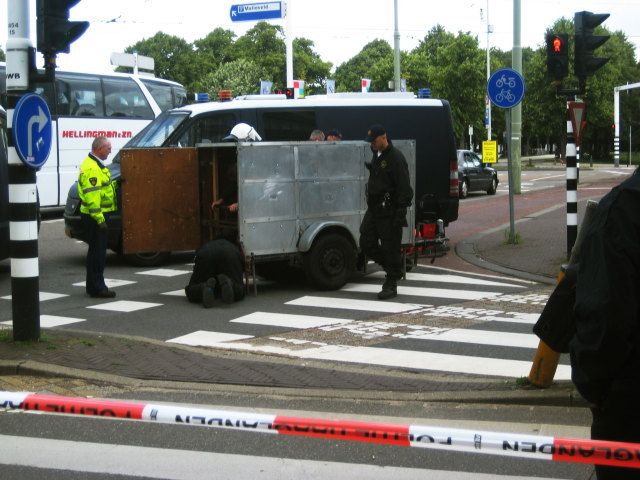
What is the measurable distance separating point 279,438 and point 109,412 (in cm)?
189

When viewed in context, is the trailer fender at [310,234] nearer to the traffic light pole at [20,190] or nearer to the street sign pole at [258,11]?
the traffic light pole at [20,190]

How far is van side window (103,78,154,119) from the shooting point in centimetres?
2280

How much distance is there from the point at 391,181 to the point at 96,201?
11.9ft

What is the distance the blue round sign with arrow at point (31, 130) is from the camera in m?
7.03

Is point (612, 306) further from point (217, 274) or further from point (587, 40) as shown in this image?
point (587, 40)

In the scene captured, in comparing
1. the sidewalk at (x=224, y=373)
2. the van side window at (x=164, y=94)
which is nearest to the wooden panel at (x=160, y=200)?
the sidewalk at (x=224, y=373)

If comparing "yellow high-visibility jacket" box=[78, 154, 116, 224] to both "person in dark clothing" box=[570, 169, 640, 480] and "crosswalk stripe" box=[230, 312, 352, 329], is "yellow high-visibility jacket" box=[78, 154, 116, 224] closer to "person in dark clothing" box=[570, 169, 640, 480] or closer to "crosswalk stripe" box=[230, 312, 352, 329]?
"crosswalk stripe" box=[230, 312, 352, 329]

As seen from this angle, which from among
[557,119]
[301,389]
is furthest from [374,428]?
[557,119]

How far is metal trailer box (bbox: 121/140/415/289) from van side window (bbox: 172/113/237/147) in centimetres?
232

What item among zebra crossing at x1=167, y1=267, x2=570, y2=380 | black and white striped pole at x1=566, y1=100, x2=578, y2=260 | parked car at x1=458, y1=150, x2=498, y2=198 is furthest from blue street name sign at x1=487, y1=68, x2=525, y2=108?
parked car at x1=458, y1=150, x2=498, y2=198

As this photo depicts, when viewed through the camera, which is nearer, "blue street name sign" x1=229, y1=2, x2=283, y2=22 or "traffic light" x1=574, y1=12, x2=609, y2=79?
"traffic light" x1=574, y1=12, x2=609, y2=79

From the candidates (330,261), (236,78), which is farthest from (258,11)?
(236,78)

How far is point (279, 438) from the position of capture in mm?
5070

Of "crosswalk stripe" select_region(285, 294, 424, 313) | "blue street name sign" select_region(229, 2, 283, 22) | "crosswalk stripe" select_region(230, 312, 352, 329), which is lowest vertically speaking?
"crosswalk stripe" select_region(230, 312, 352, 329)
